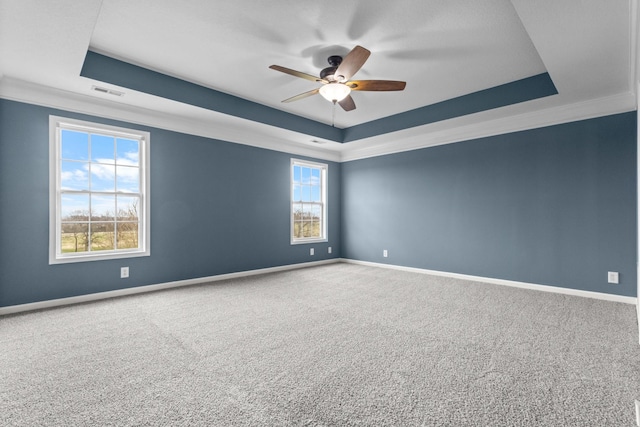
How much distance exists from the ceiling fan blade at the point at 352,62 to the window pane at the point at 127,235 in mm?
3339

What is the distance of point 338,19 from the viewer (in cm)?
267

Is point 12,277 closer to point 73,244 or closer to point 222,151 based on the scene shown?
point 73,244

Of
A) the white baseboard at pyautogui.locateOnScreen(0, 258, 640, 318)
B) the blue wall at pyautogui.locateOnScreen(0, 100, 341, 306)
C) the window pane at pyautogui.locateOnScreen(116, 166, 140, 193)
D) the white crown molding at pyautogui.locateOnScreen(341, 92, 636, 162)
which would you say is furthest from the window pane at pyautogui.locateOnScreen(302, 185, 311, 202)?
the window pane at pyautogui.locateOnScreen(116, 166, 140, 193)

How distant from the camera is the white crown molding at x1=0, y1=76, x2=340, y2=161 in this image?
3.39m

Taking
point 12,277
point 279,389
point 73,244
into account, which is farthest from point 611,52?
point 12,277

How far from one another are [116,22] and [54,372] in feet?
9.17

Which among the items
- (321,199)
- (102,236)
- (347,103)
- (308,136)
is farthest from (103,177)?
(321,199)

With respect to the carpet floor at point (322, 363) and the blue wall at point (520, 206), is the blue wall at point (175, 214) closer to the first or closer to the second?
the carpet floor at point (322, 363)

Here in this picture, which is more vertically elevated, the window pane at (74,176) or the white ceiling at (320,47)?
the white ceiling at (320,47)

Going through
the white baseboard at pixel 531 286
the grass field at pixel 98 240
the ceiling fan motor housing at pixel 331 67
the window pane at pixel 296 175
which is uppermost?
the ceiling fan motor housing at pixel 331 67

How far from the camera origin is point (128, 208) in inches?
166

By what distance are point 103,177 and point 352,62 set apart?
343 centimetres

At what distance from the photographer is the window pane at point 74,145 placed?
Result: 12.3ft

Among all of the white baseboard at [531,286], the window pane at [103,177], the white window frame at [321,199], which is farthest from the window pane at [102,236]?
the white baseboard at [531,286]
